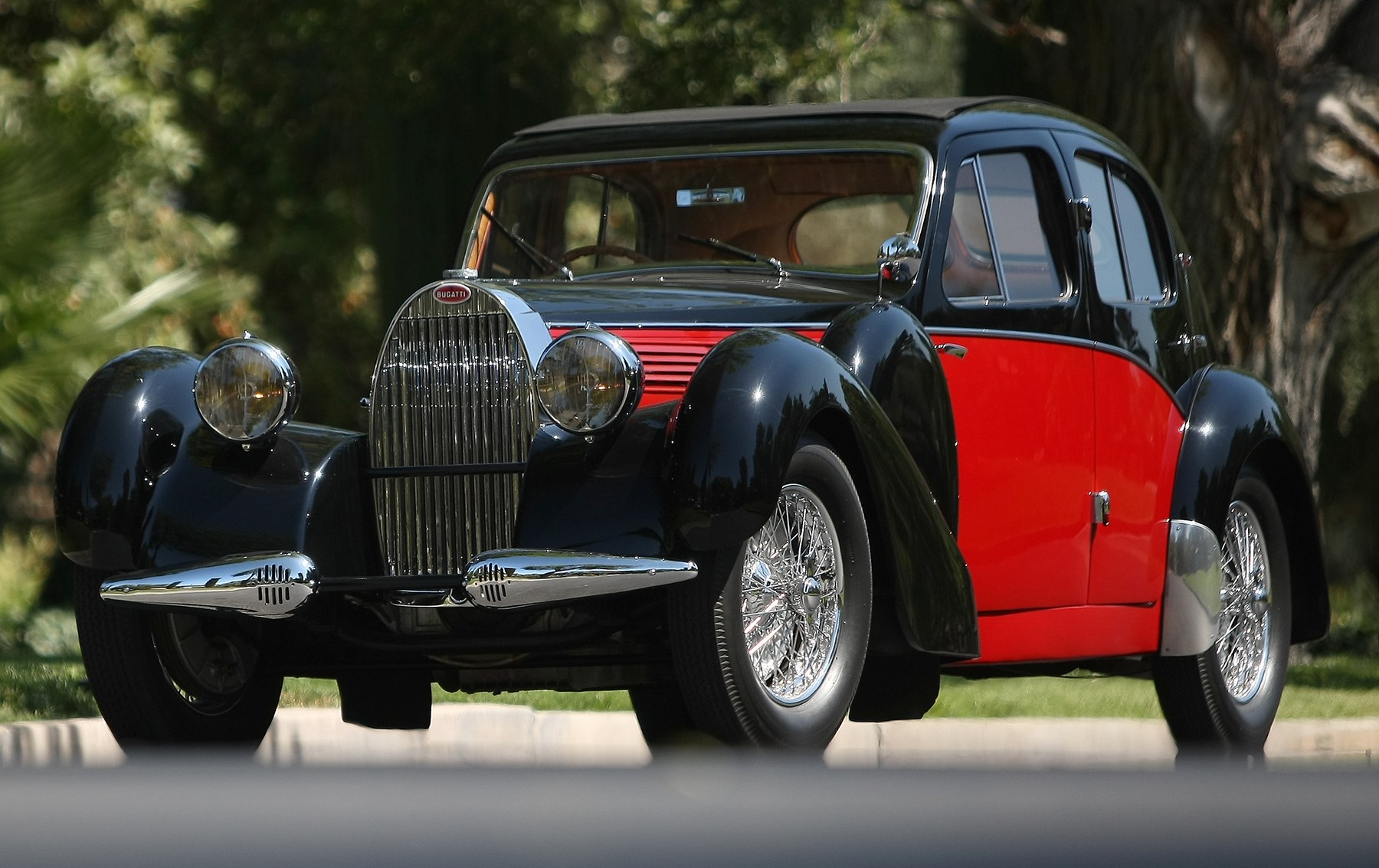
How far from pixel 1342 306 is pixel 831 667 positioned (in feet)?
23.9

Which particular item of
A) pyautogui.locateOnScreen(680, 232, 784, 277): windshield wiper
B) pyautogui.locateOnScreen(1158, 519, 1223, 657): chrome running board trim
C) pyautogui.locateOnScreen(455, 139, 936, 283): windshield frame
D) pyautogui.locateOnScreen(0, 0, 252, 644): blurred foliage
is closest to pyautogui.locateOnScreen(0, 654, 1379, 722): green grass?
pyautogui.locateOnScreen(1158, 519, 1223, 657): chrome running board trim

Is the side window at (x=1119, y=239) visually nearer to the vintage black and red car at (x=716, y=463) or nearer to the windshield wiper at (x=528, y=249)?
the vintage black and red car at (x=716, y=463)

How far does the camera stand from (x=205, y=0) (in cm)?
1717

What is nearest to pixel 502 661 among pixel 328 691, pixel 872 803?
pixel 872 803

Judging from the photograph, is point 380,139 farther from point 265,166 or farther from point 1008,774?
point 1008,774

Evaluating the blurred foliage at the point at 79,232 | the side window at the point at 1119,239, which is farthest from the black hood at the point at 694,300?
the blurred foliage at the point at 79,232

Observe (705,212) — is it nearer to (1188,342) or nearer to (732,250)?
(732,250)

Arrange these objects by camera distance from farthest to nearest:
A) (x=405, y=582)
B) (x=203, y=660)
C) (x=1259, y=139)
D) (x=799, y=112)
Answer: (x=1259, y=139)
(x=799, y=112)
(x=203, y=660)
(x=405, y=582)

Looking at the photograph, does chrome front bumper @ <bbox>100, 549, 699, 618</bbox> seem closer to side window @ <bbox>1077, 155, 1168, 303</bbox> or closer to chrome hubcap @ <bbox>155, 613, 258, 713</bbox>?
chrome hubcap @ <bbox>155, 613, 258, 713</bbox>

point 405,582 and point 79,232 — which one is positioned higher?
point 79,232

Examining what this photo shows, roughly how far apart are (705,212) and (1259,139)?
208 inches

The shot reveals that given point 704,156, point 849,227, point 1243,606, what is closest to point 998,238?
point 849,227

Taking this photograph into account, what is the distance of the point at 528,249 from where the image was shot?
6.53 meters

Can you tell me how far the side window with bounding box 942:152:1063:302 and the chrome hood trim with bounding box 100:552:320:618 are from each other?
209 centimetres
